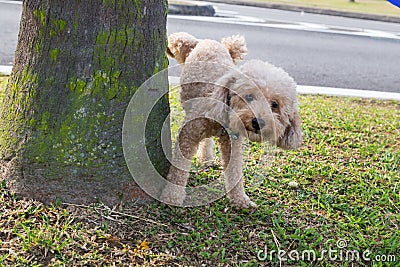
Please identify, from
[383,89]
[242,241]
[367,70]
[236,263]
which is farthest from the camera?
[367,70]

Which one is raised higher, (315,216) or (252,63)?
(252,63)

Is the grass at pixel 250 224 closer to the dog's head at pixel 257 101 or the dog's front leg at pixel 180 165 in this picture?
the dog's front leg at pixel 180 165

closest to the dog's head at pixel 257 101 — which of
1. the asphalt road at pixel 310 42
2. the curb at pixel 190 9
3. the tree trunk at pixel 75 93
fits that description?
the tree trunk at pixel 75 93

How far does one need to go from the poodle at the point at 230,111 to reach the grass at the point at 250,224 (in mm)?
228

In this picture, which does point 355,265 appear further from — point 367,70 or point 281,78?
point 367,70

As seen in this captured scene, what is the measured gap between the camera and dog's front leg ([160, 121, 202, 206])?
126 inches

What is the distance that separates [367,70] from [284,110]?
5.94m

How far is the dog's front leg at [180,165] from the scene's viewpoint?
3195 millimetres

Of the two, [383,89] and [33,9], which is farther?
[383,89]

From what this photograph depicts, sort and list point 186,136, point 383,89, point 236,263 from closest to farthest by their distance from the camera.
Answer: point 236,263 < point 186,136 < point 383,89

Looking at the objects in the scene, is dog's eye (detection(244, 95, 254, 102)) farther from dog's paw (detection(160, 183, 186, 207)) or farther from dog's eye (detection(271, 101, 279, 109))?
dog's paw (detection(160, 183, 186, 207))

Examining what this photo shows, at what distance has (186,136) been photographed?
10.5 feet

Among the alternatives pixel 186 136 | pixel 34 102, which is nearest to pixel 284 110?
pixel 186 136

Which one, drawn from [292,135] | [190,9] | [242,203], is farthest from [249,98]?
[190,9]
